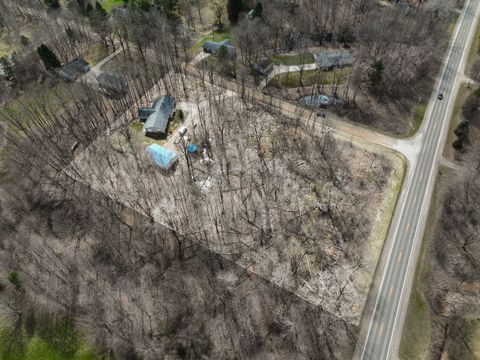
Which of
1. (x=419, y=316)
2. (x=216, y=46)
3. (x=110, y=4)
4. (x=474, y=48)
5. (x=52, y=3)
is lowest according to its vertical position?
(x=419, y=316)

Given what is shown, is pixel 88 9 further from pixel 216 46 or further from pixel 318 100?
pixel 318 100

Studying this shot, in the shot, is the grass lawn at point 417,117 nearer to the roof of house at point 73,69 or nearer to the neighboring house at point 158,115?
the neighboring house at point 158,115

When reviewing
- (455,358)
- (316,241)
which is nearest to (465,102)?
(316,241)

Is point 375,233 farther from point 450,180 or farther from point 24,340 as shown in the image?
point 24,340

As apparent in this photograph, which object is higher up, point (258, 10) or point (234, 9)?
point (258, 10)

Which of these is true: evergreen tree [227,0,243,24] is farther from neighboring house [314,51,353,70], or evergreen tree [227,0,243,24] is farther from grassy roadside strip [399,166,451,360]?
grassy roadside strip [399,166,451,360]

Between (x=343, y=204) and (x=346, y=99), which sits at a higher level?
(x=346, y=99)

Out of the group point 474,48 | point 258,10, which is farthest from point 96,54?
point 474,48
